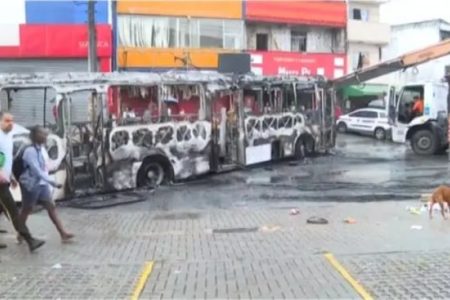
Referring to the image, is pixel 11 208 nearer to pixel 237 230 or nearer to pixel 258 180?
pixel 237 230

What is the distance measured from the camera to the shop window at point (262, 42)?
38031 mm

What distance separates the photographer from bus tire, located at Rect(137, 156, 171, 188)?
1573cm

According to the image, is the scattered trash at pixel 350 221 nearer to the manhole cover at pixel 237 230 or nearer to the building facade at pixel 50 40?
the manhole cover at pixel 237 230

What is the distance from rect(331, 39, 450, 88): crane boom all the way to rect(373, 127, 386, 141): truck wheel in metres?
8.79

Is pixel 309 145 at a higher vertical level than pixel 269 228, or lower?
higher

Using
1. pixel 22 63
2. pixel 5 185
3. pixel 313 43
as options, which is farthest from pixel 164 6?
pixel 5 185

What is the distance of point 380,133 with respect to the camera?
1341 inches

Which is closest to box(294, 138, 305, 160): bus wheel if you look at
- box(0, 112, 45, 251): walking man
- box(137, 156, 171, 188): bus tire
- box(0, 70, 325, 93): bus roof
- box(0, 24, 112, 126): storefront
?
box(0, 70, 325, 93): bus roof

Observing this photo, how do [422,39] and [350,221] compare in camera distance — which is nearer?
[350,221]

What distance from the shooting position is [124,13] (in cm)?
3275

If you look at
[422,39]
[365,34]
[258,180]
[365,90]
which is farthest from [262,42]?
[258,180]

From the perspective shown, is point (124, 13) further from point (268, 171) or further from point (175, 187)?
point (175, 187)

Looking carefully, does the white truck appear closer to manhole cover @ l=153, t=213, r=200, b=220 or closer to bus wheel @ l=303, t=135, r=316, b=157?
bus wheel @ l=303, t=135, r=316, b=157

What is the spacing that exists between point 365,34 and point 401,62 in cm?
2396
